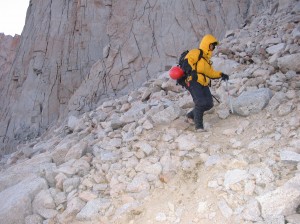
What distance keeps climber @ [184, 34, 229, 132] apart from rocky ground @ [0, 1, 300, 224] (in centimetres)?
34

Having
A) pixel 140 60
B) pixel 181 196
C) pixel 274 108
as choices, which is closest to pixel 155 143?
pixel 181 196

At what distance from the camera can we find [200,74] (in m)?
6.25

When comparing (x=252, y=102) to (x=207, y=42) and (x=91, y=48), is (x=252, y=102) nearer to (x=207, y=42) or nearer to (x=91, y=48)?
(x=207, y=42)

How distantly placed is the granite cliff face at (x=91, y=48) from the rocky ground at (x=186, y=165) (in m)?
5.09

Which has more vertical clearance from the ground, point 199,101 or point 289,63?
point 289,63

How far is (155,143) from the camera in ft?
19.9

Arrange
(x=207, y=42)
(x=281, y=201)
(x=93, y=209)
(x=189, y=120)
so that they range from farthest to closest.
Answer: (x=189, y=120)
(x=207, y=42)
(x=93, y=209)
(x=281, y=201)

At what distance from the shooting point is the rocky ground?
4.23m

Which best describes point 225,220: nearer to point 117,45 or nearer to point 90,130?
point 90,130

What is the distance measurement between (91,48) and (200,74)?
9.40 metres

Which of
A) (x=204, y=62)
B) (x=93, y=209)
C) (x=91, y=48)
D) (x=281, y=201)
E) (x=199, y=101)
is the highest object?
(x=91, y=48)

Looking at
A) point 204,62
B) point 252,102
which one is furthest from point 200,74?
point 252,102

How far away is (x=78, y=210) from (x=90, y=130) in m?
3.42

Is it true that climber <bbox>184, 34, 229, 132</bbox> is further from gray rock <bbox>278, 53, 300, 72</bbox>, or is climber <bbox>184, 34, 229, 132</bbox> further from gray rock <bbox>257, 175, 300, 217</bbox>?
gray rock <bbox>257, 175, 300, 217</bbox>
